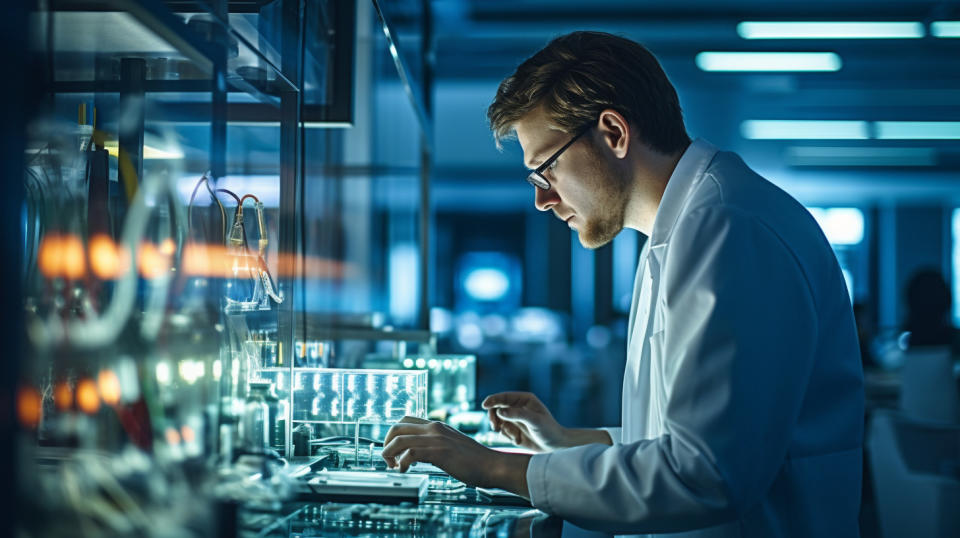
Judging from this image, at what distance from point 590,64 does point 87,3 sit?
781mm

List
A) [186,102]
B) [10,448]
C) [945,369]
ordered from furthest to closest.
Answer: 1. [945,369]
2. [186,102]
3. [10,448]

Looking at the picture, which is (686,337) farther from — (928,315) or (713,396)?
(928,315)

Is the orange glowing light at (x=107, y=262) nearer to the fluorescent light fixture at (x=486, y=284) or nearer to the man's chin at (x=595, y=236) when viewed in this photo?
the man's chin at (x=595, y=236)

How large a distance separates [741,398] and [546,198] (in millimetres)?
622

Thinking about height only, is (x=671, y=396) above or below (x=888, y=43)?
below

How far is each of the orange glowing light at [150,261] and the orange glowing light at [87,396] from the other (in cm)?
13

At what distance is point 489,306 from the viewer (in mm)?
12195

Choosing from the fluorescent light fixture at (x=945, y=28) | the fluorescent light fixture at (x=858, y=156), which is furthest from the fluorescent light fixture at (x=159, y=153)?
the fluorescent light fixture at (x=858, y=156)

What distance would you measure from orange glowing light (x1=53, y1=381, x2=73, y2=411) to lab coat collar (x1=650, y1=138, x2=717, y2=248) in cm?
92

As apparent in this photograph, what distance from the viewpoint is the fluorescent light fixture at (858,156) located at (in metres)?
7.70

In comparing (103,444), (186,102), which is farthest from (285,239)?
(103,444)

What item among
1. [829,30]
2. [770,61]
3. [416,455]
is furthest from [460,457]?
[770,61]

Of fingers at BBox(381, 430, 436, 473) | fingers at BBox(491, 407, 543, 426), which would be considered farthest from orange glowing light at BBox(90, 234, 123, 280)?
fingers at BBox(491, 407, 543, 426)

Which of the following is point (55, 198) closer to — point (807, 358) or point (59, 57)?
point (59, 57)
